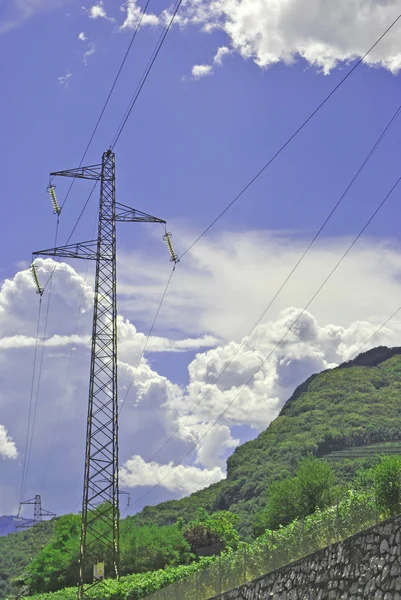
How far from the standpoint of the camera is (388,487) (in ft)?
72.0

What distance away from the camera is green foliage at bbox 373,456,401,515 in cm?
2139

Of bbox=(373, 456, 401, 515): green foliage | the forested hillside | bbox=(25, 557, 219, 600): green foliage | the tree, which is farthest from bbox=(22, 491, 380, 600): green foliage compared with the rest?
the tree

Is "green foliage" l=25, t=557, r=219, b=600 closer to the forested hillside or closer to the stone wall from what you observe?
the stone wall

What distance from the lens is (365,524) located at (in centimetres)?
2127

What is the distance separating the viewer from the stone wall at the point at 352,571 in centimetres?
1862

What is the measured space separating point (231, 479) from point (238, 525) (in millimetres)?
57253

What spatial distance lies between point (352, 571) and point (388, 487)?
9.28ft

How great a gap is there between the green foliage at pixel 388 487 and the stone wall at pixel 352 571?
5.26ft

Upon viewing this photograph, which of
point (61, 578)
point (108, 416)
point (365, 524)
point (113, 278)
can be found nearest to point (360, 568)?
point (365, 524)

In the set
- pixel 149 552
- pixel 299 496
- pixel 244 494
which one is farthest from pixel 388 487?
pixel 244 494

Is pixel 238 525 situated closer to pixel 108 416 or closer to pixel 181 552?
pixel 181 552

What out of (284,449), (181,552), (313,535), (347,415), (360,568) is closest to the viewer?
(360,568)

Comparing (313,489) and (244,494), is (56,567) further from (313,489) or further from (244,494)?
(244,494)

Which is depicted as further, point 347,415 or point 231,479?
point 347,415
